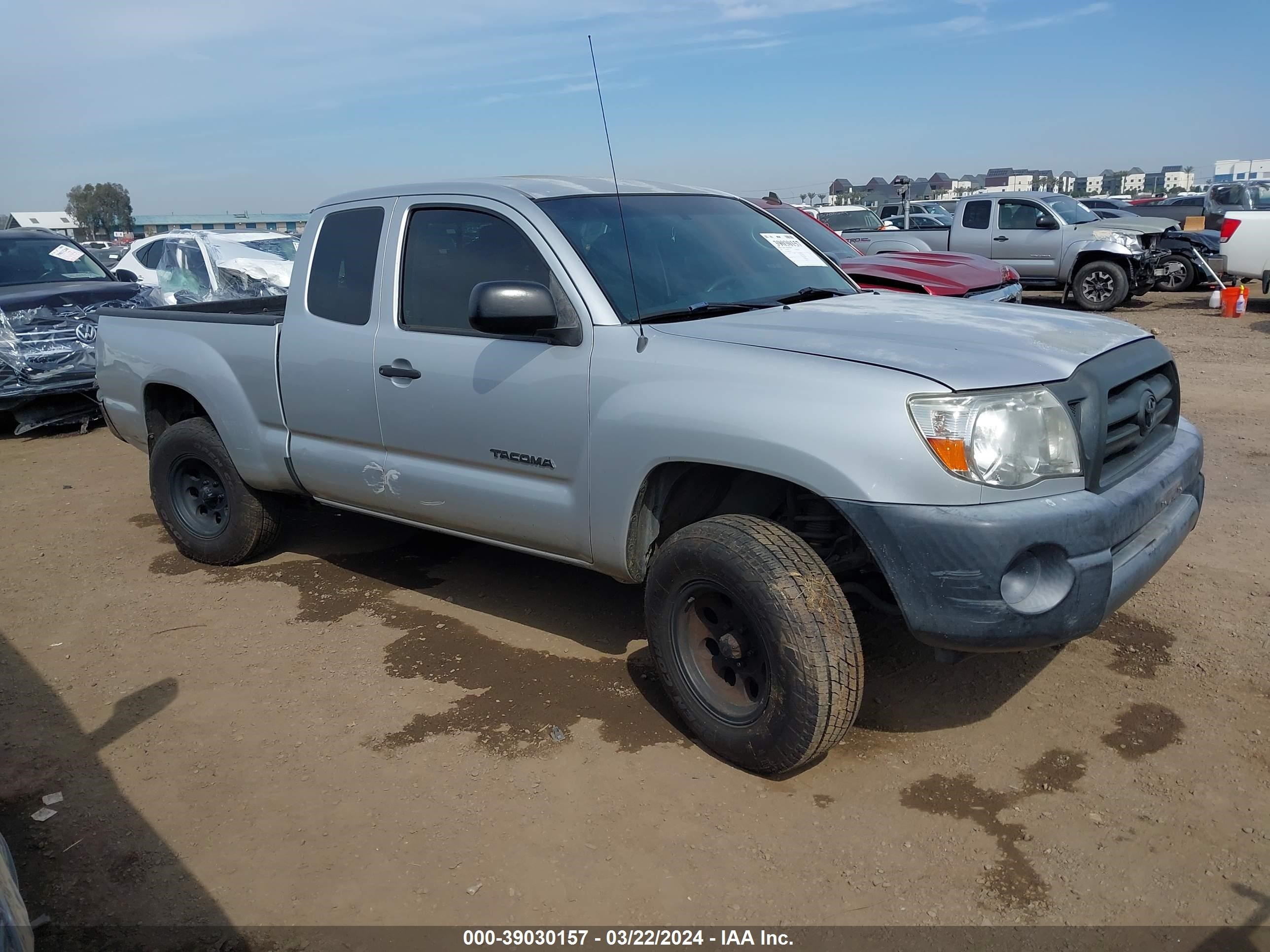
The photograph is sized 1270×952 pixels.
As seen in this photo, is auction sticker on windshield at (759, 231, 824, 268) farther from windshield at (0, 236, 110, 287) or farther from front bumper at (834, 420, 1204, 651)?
windshield at (0, 236, 110, 287)

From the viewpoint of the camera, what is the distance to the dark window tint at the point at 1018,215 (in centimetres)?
1538

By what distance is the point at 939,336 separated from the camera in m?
3.31

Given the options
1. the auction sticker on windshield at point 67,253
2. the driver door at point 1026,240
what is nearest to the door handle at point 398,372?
the auction sticker on windshield at point 67,253

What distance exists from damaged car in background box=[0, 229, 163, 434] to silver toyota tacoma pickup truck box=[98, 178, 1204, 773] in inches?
192

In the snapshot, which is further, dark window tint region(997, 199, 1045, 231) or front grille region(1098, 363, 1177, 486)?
dark window tint region(997, 199, 1045, 231)

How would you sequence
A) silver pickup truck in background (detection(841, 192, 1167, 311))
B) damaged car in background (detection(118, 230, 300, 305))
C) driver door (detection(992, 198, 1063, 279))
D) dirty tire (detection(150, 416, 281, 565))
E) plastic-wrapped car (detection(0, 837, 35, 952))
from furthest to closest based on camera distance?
driver door (detection(992, 198, 1063, 279)) < silver pickup truck in background (detection(841, 192, 1167, 311)) < damaged car in background (detection(118, 230, 300, 305)) < dirty tire (detection(150, 416, 281, 565)) < plastic-wrapped car (detection(0, 837, 35, 952))

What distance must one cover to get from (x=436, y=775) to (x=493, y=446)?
4.02 feet

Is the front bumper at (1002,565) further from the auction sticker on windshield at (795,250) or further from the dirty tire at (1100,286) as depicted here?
the dirty tire at (1100,286)

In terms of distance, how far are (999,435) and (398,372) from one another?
239cm

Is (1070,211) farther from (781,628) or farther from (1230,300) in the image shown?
(781,628)

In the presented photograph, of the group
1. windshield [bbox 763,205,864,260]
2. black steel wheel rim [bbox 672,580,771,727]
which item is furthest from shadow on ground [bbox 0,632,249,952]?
windshield [bbox 763,205,864,260]

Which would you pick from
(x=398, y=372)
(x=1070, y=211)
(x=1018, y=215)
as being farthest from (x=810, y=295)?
(x=1070, y=211)

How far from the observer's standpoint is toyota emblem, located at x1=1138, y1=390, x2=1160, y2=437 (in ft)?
10.8

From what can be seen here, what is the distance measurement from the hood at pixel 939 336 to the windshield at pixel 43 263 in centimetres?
869
